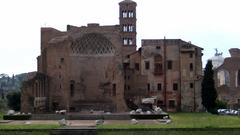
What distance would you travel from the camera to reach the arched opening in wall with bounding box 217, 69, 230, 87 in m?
96.5

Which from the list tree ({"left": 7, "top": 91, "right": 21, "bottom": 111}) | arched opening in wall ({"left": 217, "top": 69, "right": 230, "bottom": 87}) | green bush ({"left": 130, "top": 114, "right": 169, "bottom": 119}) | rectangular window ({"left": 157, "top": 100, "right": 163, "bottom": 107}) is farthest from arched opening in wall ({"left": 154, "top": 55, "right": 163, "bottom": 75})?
arched opening in wall ({"left": 217, "top": 69, "right": 230, "bottom": 87})

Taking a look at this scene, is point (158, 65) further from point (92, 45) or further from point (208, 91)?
point (92, 45)

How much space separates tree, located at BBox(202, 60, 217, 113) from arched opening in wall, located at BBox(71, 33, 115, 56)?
1322 cm

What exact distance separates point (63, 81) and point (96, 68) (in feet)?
15.6

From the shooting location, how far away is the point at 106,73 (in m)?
70.0

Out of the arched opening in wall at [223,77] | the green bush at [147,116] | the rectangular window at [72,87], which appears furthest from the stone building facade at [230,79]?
the green bush at [147,116]

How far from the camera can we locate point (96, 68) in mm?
70625

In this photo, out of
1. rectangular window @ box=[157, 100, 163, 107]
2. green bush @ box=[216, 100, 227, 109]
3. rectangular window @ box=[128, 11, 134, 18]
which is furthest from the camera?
rectangular window @ box=[128, 11, 134, 18]

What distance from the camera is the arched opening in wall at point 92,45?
69.2 metres

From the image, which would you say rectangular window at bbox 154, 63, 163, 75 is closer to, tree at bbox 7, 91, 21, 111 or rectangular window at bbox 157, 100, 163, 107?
rectangular window at bbox 157, 100, 163, 107

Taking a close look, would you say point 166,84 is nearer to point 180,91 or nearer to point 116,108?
point 180,91

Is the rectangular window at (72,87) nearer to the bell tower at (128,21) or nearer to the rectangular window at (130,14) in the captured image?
the bell tower at (128,21)

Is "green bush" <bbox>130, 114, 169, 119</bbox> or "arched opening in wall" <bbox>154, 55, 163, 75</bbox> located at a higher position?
"arched opening in wall" <bbox>154, 55, 163, 75</bbox>

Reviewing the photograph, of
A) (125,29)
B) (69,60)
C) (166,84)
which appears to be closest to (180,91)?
(166,84)
